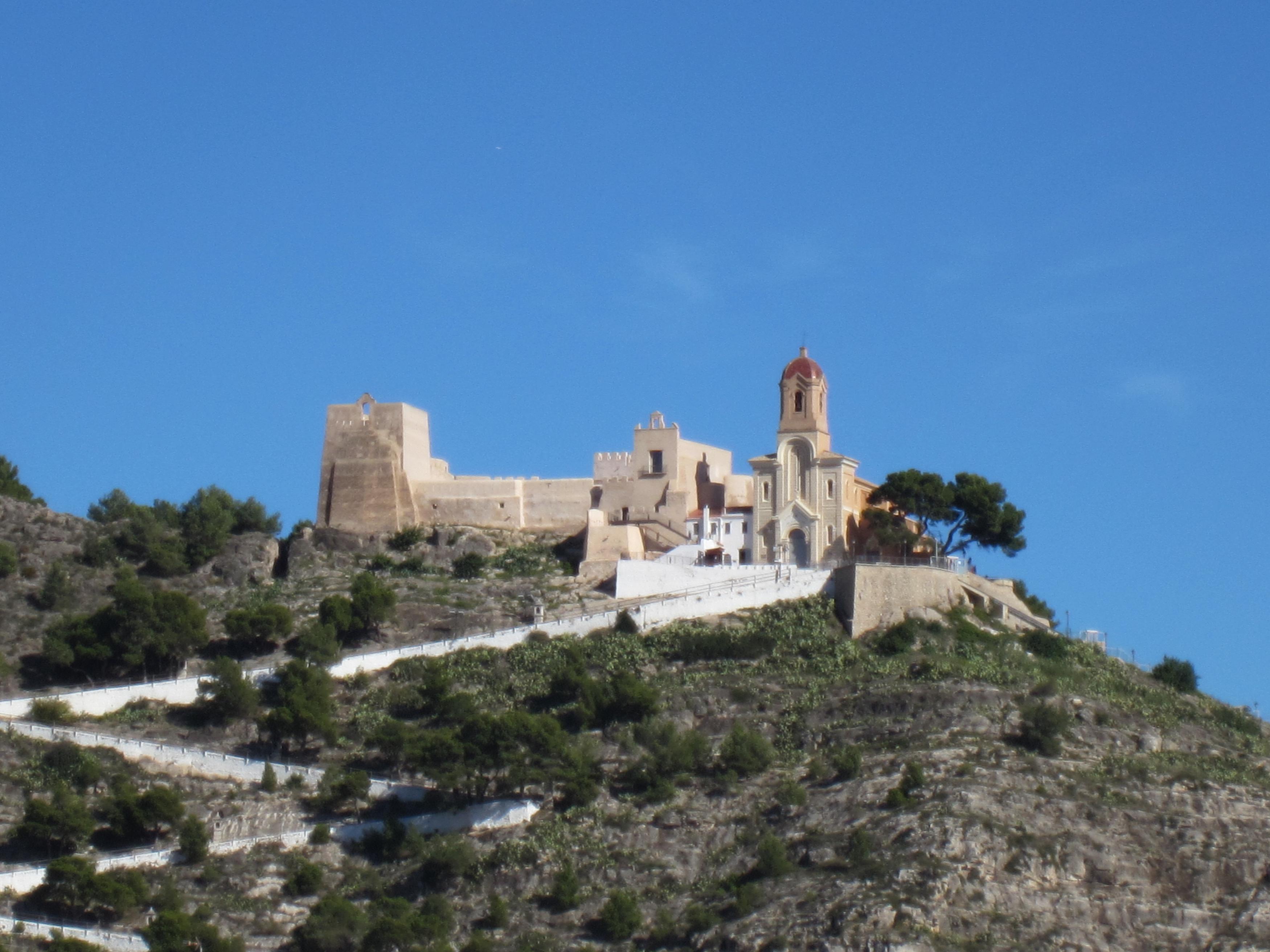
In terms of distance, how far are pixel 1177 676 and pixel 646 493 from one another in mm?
20466

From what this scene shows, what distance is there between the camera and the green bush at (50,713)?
67.0m

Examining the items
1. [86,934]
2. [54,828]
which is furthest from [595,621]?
[86,934]

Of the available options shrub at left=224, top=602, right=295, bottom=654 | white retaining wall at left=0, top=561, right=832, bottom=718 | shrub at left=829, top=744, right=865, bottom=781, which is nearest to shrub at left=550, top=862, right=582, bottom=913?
shrub at left=829, top=744, right=865, bottom=781

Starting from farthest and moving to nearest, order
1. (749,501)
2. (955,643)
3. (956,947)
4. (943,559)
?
(749,501)
(943,559)
(955,643)
(956,947)

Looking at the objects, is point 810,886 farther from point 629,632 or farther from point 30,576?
point 30,576

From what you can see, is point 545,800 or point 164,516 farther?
point 164,516

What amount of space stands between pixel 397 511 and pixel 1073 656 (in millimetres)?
25672

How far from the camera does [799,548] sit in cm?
7844

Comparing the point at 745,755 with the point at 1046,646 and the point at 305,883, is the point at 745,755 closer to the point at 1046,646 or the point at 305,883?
the point at 305,883

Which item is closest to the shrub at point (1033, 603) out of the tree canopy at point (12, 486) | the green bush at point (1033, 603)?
the green bush at point (1033, 603)

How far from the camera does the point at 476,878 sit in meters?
58.2

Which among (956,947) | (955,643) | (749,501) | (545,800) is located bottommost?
(956,947)

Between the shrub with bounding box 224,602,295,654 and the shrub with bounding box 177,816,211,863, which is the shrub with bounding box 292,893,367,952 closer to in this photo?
the shrub with bounding box 177,816,211,863

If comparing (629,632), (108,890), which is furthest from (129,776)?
(629,632)
